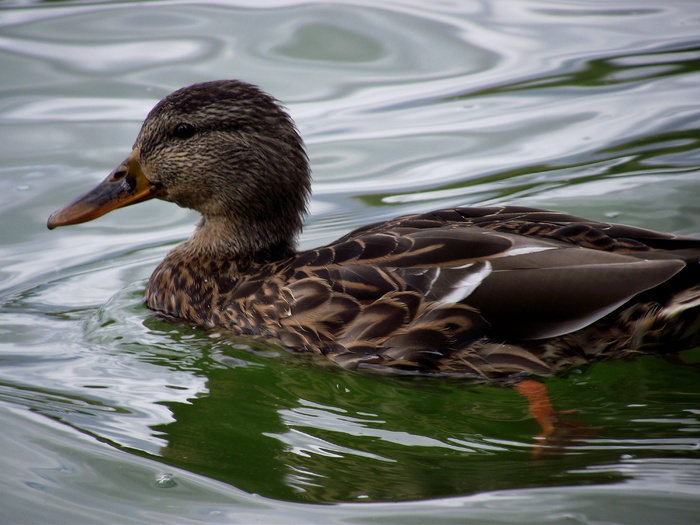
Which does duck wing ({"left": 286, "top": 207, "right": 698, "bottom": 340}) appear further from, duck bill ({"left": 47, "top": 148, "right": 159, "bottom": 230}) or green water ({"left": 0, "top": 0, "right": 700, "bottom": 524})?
duck bill ({"left": 47, "top": 148, "right": 159, "bottom": 230})

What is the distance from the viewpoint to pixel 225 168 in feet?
19.5

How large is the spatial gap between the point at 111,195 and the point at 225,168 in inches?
29.8

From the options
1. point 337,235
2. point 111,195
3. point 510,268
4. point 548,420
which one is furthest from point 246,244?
point 548,420

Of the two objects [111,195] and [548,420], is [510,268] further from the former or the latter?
[111,195]

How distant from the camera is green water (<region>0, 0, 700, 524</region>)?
162 inches

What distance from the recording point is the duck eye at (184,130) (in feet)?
19.3

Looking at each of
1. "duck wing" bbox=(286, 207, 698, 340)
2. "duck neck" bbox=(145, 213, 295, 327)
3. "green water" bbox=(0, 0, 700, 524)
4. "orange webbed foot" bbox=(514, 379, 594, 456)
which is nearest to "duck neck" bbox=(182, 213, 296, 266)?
"duck neck" bbox=(145, 213, 295, 327)

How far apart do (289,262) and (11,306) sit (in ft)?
6.76

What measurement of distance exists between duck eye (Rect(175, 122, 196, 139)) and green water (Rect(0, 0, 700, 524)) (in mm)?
1183

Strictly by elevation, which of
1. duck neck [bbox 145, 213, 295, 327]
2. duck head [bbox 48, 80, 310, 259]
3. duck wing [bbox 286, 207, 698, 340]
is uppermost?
duck head [bbox 48, 80, 310, 259]

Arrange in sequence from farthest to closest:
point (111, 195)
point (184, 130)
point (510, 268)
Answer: point (111, 195)
point (184, 130)
point (510, 268)

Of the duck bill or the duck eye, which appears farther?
the duck bill

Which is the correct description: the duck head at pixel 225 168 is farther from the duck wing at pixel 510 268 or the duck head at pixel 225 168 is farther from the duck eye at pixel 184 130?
the duck wing at pixel 510 268

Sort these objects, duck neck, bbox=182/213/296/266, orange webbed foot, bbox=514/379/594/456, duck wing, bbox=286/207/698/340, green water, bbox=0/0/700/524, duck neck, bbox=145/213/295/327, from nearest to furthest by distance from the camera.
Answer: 1. green water, bbox=0/0/700/524
2. orange webbed foot, bbox=514/379/594/456
3. duck wing, bbox=286/207/698/340
4. duck neck, bbox=145/213/295/327
5. duck neck, bbox=182/213/296/266
